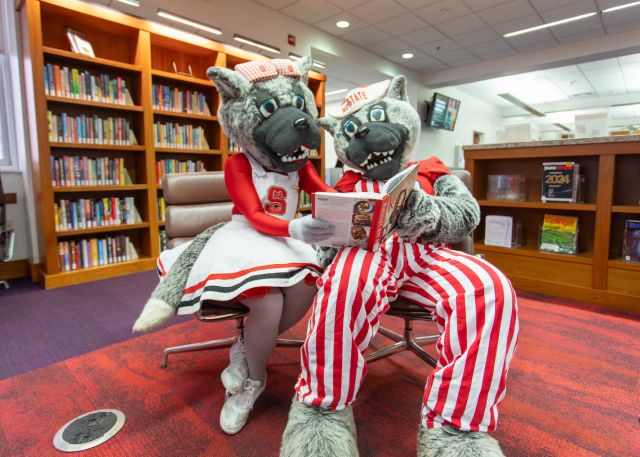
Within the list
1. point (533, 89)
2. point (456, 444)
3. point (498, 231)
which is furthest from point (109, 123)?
point (533, 89)

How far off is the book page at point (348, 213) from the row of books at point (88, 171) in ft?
8.41

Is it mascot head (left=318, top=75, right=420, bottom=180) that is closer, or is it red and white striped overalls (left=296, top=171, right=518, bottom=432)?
red and white striped overalls (left=296, top=171, right=518, bottom=432)

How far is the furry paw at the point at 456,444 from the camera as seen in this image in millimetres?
778

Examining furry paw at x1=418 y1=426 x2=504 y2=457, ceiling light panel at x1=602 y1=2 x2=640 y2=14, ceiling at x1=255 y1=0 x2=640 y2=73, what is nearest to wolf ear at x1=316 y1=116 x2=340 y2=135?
furry paw at x1=418 y1=426 x2=504 y2=457

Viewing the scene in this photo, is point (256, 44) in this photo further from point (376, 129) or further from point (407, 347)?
point (407, 347)

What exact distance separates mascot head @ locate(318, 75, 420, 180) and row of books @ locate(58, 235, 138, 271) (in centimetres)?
243

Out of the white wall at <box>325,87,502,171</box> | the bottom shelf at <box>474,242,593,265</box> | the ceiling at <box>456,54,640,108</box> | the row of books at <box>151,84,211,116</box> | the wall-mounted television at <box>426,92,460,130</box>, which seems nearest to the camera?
the bottom shelf at <box>474,242,593,265</box>

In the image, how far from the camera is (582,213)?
2.36m

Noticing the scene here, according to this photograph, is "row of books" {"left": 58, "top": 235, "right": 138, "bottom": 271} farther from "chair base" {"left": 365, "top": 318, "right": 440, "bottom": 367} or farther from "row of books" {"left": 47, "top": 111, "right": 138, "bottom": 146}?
"chair base" {"left": 365, "top": 318, "right": 440, "bottom": 367}

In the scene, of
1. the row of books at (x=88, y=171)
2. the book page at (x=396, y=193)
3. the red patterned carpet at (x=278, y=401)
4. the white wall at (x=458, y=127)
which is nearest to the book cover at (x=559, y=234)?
the red patterned carpet at (x=278, y=401)

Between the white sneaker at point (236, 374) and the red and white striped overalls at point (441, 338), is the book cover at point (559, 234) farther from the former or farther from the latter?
the white sneaker at point (236, 374)

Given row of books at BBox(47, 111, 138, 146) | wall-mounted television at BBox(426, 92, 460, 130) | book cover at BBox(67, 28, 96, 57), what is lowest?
row of books at BBox(47, 111, 138, 146)

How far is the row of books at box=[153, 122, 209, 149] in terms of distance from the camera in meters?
3.20

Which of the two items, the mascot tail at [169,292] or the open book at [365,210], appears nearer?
the open book at [365,210]
